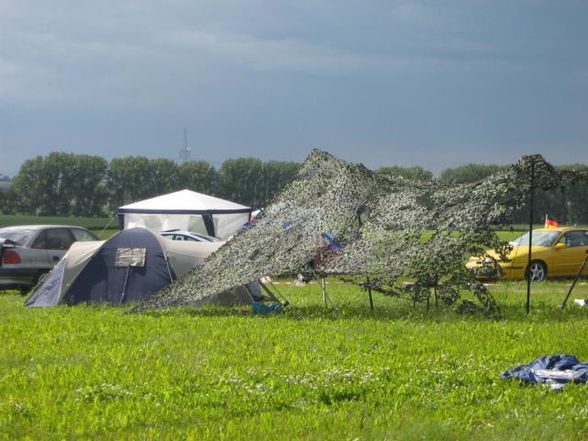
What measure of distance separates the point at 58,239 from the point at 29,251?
1.07m

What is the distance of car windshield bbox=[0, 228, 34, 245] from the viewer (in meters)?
20.8

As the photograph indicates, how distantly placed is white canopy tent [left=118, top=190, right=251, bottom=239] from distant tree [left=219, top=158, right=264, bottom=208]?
54665mm

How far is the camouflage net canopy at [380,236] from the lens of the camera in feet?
45.5

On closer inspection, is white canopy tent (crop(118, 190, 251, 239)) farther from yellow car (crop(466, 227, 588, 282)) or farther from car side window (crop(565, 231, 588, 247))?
car side window (crop(565, 231, 588, 247))

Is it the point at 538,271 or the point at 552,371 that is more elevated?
the point at 552,371

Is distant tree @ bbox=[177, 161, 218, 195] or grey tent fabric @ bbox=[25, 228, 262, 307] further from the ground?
distant tree @ bbox=[177, 161, 218, 195]

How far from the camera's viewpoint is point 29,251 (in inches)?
805

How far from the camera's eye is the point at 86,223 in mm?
72125

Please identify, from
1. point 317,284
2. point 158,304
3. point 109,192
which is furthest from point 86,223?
point 158,304

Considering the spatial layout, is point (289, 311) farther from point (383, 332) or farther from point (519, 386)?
point (519, 386)

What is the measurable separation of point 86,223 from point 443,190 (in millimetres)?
59869

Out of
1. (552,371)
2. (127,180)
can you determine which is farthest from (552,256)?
(127,180)

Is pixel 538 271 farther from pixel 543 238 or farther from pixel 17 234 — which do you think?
pixel 17 234

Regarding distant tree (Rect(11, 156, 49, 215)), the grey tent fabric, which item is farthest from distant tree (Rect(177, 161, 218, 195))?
the grey tent fabric
